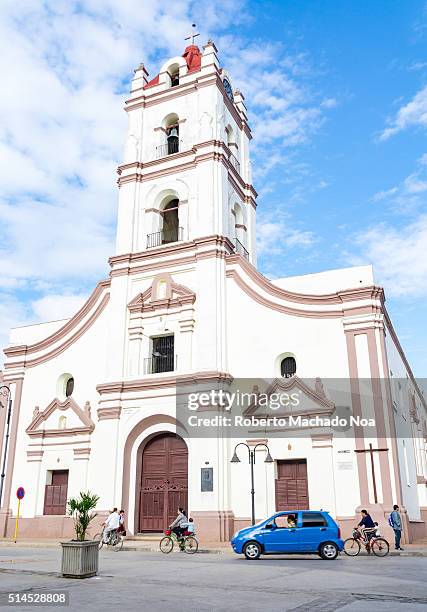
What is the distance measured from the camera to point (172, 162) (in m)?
32.0

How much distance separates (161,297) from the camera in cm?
2914

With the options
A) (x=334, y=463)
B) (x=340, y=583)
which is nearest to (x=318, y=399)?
(x=334, y=463)

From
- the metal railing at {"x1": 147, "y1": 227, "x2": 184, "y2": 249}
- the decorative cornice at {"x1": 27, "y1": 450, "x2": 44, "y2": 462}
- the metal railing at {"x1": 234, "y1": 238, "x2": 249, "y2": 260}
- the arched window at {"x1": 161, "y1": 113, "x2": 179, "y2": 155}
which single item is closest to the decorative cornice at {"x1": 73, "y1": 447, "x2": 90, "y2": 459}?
the decorative cornice at {"x1": 27, "y1": 450, "x2": 44, "y2": 462}

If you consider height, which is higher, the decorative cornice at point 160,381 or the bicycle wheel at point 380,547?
the decorative cornice at point 160,381

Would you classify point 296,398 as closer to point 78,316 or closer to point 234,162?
point 78,316

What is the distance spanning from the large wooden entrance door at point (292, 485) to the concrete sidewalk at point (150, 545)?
287 cm

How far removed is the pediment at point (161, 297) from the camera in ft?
92.8

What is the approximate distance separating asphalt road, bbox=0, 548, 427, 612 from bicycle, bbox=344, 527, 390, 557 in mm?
1239

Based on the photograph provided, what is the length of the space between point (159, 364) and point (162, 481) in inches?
215

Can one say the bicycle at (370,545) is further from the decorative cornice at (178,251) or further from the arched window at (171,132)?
the arched window at (171,132)

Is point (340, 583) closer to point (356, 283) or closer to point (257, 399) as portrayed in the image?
point (257, 399)

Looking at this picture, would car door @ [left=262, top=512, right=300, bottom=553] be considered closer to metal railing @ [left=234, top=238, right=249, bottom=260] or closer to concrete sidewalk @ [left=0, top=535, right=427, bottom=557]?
concrete sidewalk @ [left=0, top=535, right=427, bottom=557]

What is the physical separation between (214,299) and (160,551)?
1121 cm

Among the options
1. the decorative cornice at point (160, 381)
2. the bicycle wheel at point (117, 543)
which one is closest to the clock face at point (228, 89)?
the decorative cornice at point (160, 381)
